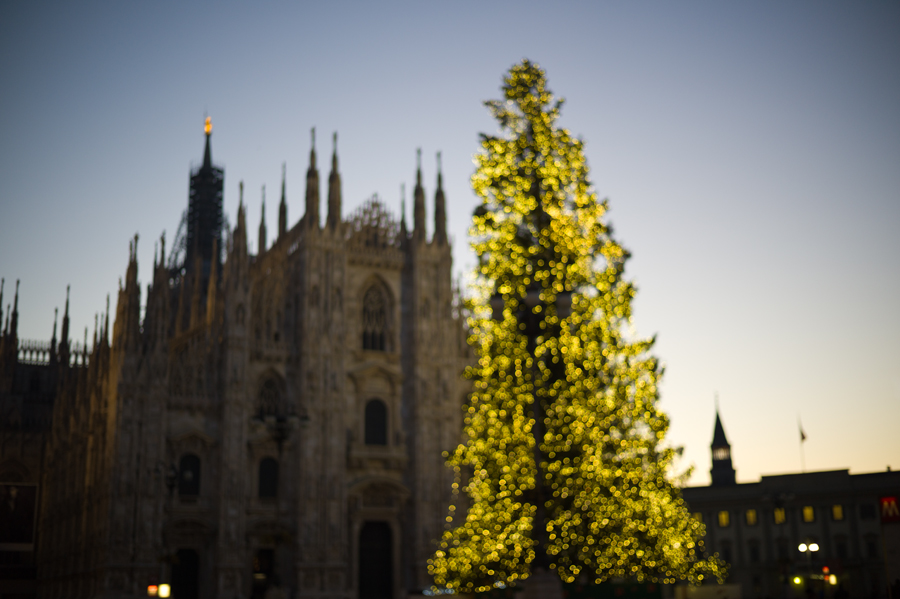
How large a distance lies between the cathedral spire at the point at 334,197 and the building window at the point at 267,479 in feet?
39.7

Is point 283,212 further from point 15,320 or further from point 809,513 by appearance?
point 809,513

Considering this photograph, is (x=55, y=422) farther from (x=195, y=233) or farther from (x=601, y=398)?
(x=601, y=398)

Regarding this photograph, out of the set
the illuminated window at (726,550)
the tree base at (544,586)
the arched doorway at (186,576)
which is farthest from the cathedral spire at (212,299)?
the illuminated window at (726,550)

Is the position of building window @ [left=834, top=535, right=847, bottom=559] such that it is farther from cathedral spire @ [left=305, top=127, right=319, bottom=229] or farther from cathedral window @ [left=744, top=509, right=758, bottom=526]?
cathedral spire @ [left=305, top=127, right=319, bottom=229]

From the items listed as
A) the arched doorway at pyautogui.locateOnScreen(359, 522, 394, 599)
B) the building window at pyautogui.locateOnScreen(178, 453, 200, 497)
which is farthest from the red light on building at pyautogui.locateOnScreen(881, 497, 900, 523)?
the building window at pyautogui.locateOnScreen(178, 453, 200, 497)

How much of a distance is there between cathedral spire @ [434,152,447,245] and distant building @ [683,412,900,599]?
107ft

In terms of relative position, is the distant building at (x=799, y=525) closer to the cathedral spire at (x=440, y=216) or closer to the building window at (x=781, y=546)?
the building window at (x=781, y=546)

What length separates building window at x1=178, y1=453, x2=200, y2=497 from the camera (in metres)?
42.6

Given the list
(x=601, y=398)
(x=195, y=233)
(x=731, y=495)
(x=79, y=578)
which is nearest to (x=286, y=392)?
(x=79, y=578)

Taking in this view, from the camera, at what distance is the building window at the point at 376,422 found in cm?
4875

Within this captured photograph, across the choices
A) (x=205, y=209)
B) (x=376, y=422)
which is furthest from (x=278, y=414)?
(x=205, y=209)

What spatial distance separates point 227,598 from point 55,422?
71.3ft

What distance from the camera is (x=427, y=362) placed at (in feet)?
165

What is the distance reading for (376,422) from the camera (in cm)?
4906
